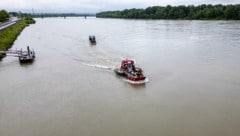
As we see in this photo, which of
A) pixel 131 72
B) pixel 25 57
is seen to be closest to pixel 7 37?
pixel 25 57

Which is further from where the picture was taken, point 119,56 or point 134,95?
point 119,56

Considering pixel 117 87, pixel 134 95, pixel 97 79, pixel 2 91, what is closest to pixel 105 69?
pixel 97 79

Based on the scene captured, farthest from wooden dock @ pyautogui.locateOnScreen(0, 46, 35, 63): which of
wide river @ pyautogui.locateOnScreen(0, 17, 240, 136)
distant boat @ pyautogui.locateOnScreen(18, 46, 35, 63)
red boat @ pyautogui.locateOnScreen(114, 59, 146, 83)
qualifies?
red boat @ pyautogui.locateOnScreen(114, 59, 146, 83)

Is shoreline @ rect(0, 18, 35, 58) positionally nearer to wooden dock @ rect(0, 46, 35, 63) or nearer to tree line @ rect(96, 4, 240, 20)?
wooden dock @ rect(0, 46, 35, 63)

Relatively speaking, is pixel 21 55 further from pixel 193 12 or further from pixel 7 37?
pixel 193 12

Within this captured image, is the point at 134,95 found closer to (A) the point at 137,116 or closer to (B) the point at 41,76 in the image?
(A) the point at 137,116
